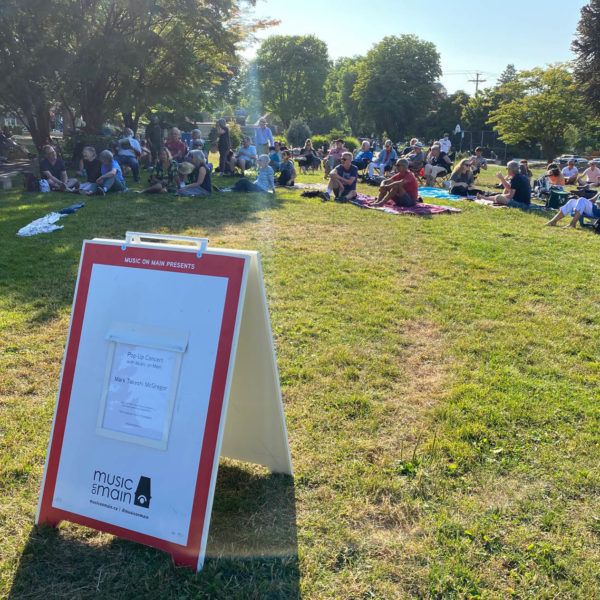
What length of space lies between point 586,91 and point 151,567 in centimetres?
3022

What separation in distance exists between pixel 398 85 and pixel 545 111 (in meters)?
Result: 30.0

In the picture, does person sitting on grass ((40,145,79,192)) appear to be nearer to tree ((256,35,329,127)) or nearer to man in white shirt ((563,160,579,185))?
man in white shirt ((563,160,579,185))

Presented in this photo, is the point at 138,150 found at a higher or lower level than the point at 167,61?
lower

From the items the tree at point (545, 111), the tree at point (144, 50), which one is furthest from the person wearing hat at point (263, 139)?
the tree at point (545, 111)

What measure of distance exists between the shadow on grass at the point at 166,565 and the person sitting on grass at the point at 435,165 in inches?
559

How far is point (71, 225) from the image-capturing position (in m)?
8.28

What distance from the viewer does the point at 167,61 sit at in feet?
61.2

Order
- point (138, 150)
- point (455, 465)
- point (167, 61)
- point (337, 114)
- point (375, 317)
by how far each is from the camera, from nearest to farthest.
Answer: point (455, 465) < point (375, 317) < point (138, 150) < point (167, 61) < point (337, 114)

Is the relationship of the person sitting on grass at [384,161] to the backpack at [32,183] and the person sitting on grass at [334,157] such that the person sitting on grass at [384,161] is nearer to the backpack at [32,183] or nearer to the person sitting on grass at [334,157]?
the person sitting on grass at [334,157]

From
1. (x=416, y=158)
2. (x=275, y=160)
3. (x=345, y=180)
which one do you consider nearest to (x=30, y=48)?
(x=275, y=160)

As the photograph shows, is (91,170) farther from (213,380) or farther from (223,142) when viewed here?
(213,380)

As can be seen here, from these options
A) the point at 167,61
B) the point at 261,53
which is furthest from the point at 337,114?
the point at 167,61

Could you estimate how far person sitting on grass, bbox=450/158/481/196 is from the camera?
1313cm

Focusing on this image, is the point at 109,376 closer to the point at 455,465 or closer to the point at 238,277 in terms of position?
the point at 238,277
